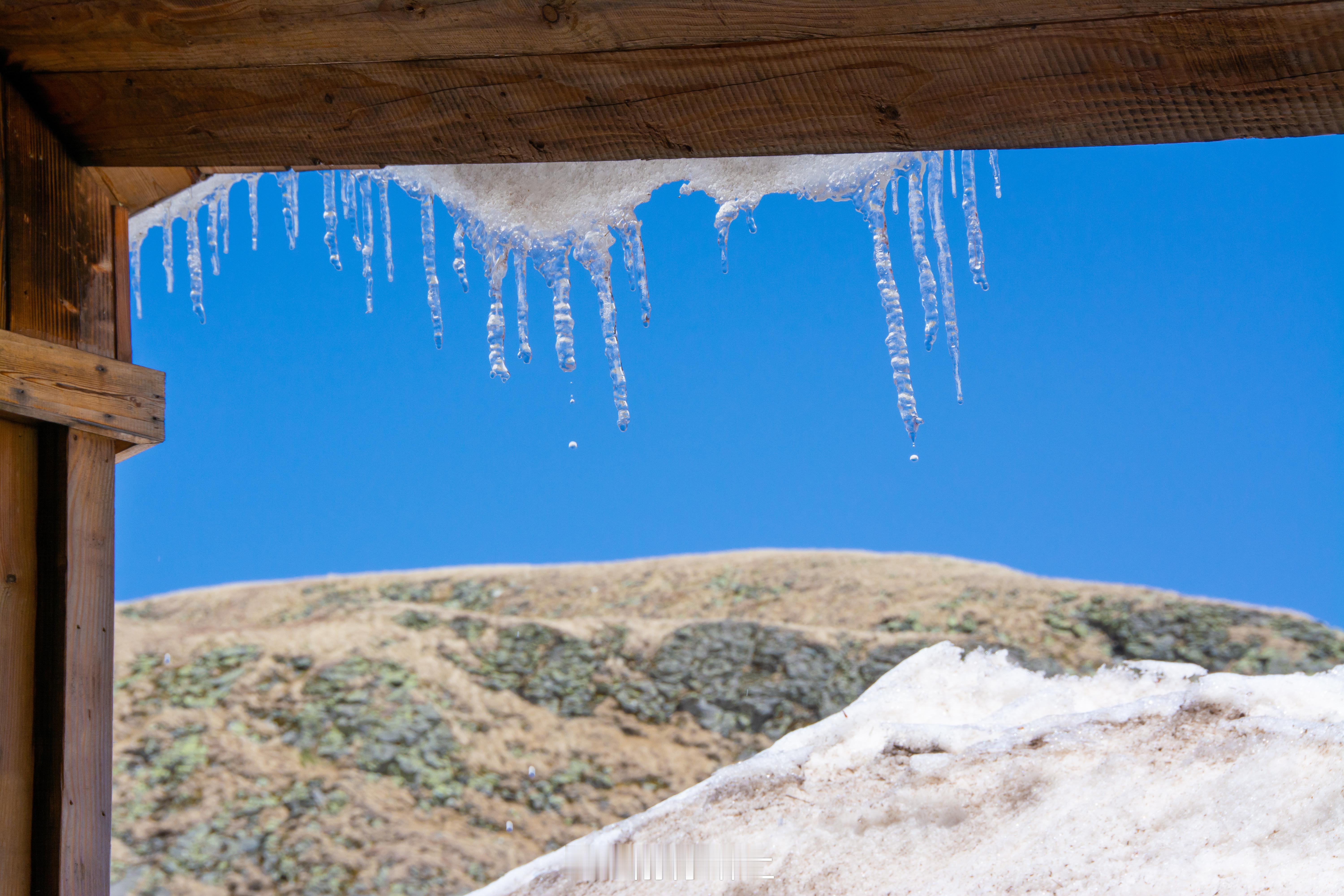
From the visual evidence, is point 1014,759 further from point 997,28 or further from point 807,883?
point 997,28

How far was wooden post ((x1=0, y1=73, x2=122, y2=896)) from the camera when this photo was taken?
211 centimetres

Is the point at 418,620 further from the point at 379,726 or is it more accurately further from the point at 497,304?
the point at 497,304

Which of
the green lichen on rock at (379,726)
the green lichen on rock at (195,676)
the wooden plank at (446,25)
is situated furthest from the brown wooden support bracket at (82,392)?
the green lichen on rock at (195,676)

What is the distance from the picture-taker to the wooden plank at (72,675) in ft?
6.95

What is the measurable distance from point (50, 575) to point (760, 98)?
182cm

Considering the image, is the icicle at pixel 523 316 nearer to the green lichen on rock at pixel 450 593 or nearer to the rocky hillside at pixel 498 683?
the rocky hillside at pixel 498 683

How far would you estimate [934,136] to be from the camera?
1833 millimetres

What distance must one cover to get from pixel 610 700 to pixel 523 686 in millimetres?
1018

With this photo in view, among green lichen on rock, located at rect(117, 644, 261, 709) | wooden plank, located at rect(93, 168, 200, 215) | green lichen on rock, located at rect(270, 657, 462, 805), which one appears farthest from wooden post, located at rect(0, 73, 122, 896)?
green lichen on rock, located at rect(117, 644, 261, 709)

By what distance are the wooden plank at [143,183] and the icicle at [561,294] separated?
3.08 ft

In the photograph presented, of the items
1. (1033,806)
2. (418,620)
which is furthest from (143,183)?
(418,620)

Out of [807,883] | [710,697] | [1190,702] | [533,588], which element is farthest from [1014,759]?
[533,588]

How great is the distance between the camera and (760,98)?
1.83 meters

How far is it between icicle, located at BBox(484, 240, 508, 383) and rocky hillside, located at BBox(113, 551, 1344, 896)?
6524 mm
